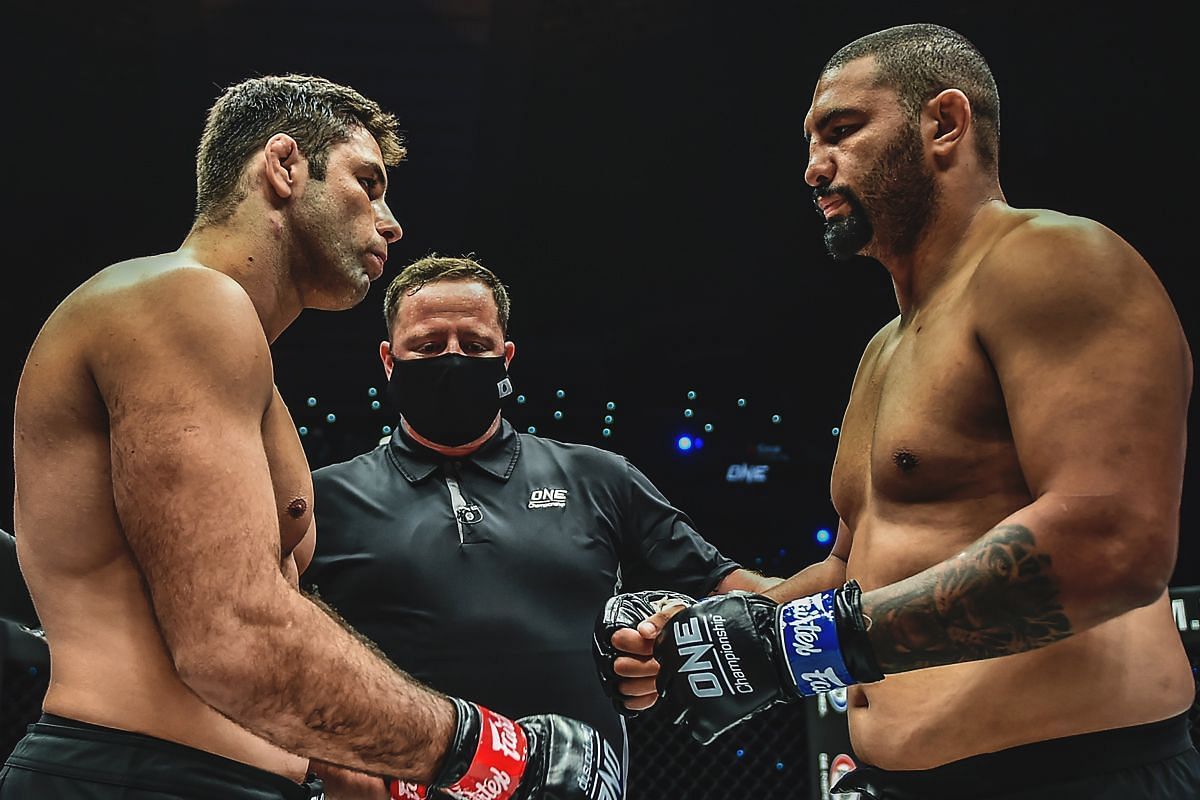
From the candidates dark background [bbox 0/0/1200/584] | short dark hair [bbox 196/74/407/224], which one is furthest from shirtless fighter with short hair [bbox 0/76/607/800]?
dark background [bbox 0/0/1200/584]

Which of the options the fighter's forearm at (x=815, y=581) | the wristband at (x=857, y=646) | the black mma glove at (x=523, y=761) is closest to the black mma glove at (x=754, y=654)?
the wristband at (x=857, y=646)

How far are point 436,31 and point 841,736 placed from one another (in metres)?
2.91

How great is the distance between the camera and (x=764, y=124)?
4539 millimetres

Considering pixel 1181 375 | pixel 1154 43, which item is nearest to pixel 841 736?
pixel 1181 375

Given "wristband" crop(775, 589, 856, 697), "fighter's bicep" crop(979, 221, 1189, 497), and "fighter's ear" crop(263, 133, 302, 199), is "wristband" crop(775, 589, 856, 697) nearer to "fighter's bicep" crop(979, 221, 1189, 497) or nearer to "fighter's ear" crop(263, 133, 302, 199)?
"fighter's bicep" crop(979, 221, 1189, 497)

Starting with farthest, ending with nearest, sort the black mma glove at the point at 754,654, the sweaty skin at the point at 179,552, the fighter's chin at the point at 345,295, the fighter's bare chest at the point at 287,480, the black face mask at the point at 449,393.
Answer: the black face mask at the point at 449,393 → the fighter's chin at the point at 345,295 → the fighter's bare chest at the point at 287,480 → the black mma glove at the point at 754,654 → the sweaty skin at the point at 179,552

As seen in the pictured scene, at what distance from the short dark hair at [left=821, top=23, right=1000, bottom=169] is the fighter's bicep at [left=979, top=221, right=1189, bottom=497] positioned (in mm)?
396

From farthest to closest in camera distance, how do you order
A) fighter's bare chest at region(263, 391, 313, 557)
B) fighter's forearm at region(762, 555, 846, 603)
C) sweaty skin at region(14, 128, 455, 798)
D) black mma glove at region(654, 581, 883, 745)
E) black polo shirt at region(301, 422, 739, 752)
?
black polo shirt at region(301, 422, 739, 752), fighter's forearm at region(762, 555, 846, 603), fighter's bare chest at region(263, 391, 313, 557), black mma glove at region(654, 581, 883, 745), sweaty skin at region(14, 128, 455, 798)

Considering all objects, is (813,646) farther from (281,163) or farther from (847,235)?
(281,163)

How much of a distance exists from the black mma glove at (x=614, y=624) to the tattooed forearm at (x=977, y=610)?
19.0 inches

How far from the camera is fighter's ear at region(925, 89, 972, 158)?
1.58 m

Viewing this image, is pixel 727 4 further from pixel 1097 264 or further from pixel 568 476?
pixel 1097 264

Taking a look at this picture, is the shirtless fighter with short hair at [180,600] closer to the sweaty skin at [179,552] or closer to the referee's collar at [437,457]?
the sweaty skin at [179,552]

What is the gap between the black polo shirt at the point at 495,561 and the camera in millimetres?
2230
